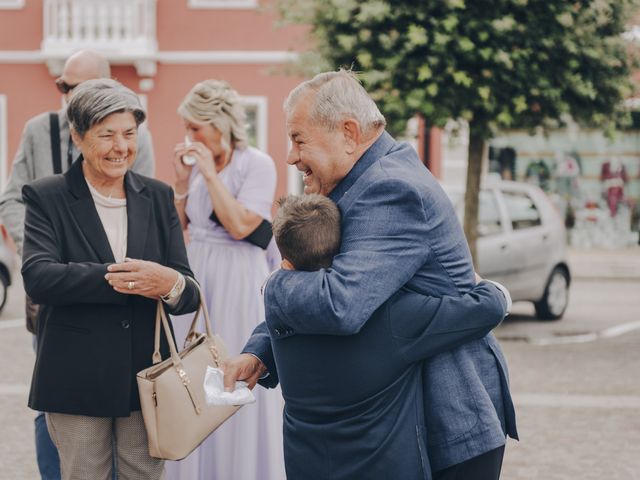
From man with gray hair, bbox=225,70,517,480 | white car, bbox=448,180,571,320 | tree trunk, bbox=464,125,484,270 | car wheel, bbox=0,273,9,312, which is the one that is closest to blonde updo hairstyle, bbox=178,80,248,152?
man with gray hair, bbox=225,70,517,480

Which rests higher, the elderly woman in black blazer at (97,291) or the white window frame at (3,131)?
the elderly woman in black blazer at (97,291)

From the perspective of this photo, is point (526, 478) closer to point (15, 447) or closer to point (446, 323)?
point (15, 447)

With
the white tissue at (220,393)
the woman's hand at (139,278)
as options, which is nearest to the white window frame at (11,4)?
the woman's hand at (139,278)

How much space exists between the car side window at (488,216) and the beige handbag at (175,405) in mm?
8920

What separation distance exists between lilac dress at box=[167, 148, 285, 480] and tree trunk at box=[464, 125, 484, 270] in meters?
6.92

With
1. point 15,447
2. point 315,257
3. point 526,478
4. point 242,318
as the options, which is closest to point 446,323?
point 315,257

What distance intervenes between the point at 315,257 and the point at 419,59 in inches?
360

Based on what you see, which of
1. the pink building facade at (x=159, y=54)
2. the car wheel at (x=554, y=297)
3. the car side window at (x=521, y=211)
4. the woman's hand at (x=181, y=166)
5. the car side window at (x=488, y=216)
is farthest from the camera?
the pink building facade at (x=159, y=54)

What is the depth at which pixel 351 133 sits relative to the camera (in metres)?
2.92

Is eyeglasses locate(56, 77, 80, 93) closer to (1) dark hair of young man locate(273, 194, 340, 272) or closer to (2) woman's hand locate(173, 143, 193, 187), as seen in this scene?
(2) woman's hand locate(173, 143, 193, 187)

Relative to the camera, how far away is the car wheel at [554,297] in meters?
12.9

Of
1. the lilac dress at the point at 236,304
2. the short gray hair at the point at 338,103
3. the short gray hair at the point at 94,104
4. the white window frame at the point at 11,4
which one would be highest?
the short gray hair at the point at 338,103

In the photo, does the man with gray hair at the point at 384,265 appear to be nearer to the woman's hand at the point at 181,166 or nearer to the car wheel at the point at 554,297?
the woman's hand at the point at 181,166

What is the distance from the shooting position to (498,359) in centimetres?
304
